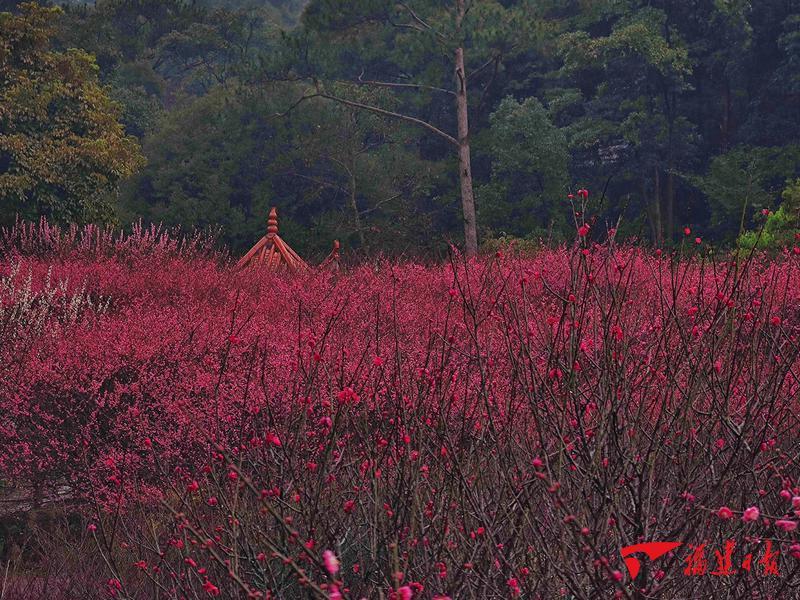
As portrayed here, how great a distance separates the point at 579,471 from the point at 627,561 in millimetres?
455

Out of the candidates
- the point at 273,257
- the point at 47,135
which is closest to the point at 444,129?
the point at 47,135

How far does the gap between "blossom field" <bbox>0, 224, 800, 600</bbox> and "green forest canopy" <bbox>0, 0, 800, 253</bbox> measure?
9.31 m

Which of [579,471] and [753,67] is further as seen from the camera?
[753,67]

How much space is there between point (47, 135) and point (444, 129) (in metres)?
11.0

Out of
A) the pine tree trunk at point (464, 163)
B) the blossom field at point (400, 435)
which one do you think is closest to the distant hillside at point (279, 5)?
the pine tree trunk at point (464, 163)

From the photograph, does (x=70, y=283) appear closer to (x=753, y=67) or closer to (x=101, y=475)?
(x=101, y=475)

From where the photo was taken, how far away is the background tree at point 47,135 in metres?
21.7

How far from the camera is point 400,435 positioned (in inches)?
168

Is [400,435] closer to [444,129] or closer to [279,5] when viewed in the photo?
[444,129]

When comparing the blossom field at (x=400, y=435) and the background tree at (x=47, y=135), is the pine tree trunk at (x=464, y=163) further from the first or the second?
the blossom field at (x=400, y=435)

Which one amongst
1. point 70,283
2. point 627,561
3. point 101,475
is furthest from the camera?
point 70,283

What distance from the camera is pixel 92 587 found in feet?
14.9

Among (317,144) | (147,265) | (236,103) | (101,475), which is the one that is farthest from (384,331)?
(236,103)

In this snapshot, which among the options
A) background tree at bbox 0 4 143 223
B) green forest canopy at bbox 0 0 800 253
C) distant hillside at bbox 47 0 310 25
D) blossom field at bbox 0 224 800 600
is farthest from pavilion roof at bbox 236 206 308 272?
distant hillside at bbox 47 0 310 25
